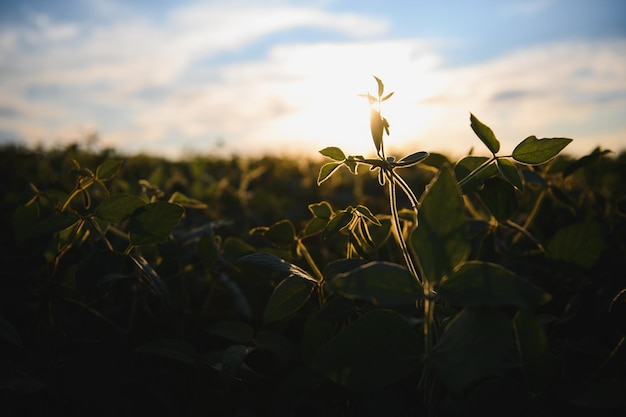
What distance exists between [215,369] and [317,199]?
2494 millimetres

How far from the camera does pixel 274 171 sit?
15.2 ft

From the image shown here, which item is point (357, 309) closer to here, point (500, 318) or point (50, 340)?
point (500, 318)

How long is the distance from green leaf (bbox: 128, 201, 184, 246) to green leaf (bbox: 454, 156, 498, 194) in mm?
564

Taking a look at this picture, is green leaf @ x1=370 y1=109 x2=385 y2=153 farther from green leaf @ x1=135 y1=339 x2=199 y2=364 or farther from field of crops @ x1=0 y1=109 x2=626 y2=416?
green leaf @ x1=135 y1=339 x2=199 y2=364

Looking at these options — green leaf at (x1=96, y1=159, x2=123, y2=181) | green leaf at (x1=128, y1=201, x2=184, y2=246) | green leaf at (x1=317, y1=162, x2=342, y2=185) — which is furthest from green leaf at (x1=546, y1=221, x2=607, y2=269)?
green leaf at (x1=96, y1=159, x2=123, y2=181)

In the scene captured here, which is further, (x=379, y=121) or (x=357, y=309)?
(x=357, y=309)

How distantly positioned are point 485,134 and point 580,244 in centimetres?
44

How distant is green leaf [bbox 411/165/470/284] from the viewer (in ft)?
→ 1.97

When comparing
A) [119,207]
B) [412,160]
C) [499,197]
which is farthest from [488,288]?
[119,207]

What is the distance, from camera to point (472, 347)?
0.58m

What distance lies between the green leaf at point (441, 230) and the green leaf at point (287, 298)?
0.30m

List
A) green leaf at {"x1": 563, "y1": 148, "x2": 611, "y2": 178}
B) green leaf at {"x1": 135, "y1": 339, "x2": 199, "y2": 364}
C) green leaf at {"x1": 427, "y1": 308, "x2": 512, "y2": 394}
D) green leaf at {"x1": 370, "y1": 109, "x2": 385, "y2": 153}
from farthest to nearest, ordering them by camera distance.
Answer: green leaf at {"x1": 563, "y1": 148, "x2": 611, "y2": 178} < green leaf at {"x1": 135, "y1": 339, "x2": 199, "y2": 364} < green leaf at {"x1": 370, "y1": 109, "x2": 385, "y2": 153} < green leaf at {"x1": 427, "y1": 308, "x2": 512, "y2": 394}

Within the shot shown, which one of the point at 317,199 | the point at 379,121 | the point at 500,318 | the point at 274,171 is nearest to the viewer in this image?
the point at 500,318

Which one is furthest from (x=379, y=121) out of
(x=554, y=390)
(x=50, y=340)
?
(x=50, y=340)
